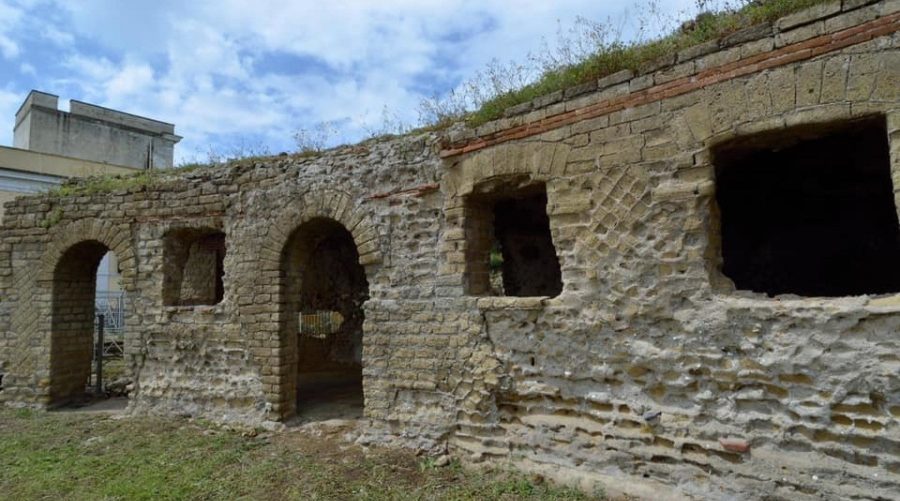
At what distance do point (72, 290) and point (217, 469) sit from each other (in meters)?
4.84

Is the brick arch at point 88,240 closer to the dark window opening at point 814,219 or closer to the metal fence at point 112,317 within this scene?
the metal fence at point 112,317

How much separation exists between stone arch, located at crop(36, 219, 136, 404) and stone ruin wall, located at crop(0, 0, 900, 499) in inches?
57.8

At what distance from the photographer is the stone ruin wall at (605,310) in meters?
Result: 3.52

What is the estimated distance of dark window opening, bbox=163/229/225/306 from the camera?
762cm

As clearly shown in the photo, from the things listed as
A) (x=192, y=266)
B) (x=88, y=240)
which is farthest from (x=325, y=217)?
(x=192, y=266)

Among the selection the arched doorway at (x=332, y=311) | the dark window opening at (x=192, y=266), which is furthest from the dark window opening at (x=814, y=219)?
the dark window opening at (x=192, y=266)

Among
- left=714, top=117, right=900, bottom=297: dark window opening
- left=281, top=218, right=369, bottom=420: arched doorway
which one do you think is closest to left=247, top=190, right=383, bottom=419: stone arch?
left=281, top=218, right=369, bottom=420: arched doorway

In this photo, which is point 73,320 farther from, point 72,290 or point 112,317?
point 112,317

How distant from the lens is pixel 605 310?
4480mm

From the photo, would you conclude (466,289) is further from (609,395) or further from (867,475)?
(867,475)

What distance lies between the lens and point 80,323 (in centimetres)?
858

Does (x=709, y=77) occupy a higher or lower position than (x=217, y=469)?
higher

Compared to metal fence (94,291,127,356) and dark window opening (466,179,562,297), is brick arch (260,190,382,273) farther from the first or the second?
metal fence (94,291,127,356)

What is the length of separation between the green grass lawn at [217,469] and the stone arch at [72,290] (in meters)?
1.43
